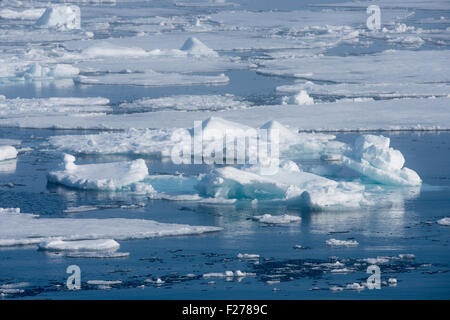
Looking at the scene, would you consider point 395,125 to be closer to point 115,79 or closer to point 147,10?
point 115,79

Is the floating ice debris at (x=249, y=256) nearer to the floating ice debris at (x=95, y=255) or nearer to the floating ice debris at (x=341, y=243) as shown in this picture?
the floating ice debris at (x=341, y=243)

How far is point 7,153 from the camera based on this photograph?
13156mm

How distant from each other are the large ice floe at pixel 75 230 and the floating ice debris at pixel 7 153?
9.48 feet

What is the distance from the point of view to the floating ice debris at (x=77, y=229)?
9.40 meters

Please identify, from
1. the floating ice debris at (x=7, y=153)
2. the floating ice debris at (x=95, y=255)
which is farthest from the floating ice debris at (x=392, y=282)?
the floating ice debris at (x=7, y=153)

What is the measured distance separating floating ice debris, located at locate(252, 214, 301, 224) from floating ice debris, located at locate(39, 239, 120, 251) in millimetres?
1712

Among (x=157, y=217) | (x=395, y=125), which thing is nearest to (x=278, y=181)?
(x=157, y=217)

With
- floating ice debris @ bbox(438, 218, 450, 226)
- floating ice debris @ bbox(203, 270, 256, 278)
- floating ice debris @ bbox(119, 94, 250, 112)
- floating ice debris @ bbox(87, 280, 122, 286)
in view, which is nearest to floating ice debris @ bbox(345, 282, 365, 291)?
floating ice debris @ bbox(203, 270, 256, 278)

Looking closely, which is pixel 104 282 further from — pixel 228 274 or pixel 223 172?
pixel 223 172

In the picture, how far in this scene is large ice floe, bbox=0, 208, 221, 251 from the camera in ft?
30.0

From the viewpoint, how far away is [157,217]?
10.4 metres

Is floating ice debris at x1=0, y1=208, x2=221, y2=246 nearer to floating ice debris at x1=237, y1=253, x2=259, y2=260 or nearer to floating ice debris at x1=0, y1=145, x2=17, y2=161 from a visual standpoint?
floating ice debris at x1=237, y1=253, x2=259, y2=260

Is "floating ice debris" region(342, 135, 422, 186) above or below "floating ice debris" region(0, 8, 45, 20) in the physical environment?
below

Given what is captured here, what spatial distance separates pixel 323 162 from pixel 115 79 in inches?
352
